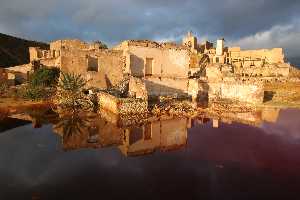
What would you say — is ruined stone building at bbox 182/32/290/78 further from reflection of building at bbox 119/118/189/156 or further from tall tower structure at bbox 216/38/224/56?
reflection of building at bbox 119/118/189/156

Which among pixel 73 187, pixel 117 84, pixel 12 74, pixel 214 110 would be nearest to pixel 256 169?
pixel 73 187

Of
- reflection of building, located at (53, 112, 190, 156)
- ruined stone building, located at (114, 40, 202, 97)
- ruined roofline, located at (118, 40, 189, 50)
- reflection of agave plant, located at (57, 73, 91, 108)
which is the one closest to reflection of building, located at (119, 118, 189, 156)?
reflection of building, located at (53, 112, 190, 156)

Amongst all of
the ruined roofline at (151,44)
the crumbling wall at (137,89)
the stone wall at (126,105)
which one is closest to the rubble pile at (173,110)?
the stone wall at (126,105)

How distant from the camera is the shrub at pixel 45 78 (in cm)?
2517

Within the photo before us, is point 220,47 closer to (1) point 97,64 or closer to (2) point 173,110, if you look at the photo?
(1) point 97,64

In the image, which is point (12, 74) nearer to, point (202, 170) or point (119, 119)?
point (119, 119)

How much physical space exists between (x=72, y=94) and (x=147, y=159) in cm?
1255

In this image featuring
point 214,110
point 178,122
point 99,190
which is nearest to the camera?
point 99,190

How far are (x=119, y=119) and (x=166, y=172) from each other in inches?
312

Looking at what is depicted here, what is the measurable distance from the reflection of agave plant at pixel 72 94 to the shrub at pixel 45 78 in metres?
4.68

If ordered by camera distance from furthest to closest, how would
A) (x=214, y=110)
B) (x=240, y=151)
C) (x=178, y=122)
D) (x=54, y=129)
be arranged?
(x=214, y=110), (x=178, y=122), (x=54, y=129), (x=240, y=151)

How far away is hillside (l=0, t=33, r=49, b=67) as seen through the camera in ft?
178

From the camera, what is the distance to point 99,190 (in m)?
6.87

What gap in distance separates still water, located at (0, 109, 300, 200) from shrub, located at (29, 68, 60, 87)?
9936mm
